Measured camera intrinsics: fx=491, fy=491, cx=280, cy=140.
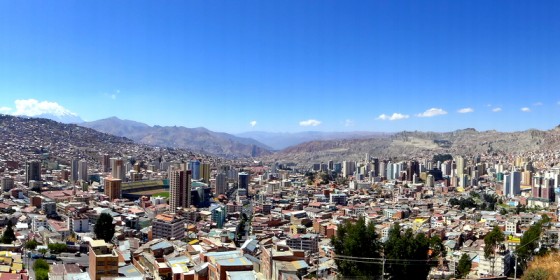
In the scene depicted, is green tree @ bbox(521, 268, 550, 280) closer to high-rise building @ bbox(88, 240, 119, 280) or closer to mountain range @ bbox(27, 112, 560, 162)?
high-rise building @ bbox(88, 240, 119, 280)

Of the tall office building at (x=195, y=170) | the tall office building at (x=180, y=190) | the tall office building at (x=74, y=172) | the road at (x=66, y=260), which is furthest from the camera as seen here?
the tall office building at (x=195, y=170)

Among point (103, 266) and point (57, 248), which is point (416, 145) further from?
point (103, 266)

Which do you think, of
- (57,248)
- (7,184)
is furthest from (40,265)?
(7,184)

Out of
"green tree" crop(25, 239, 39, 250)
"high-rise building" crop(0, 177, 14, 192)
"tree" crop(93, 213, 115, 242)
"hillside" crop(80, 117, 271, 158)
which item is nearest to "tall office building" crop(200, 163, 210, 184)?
"high-rise building" crop(0, 177, 14, 192)

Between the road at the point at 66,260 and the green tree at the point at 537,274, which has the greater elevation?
the green tree at the point at 537,274

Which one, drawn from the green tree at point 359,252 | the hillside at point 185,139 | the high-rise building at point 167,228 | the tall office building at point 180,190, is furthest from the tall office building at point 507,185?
the hillside at point 185,139

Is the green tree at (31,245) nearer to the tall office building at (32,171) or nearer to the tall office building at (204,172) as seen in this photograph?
the tall office building at (32,171)
